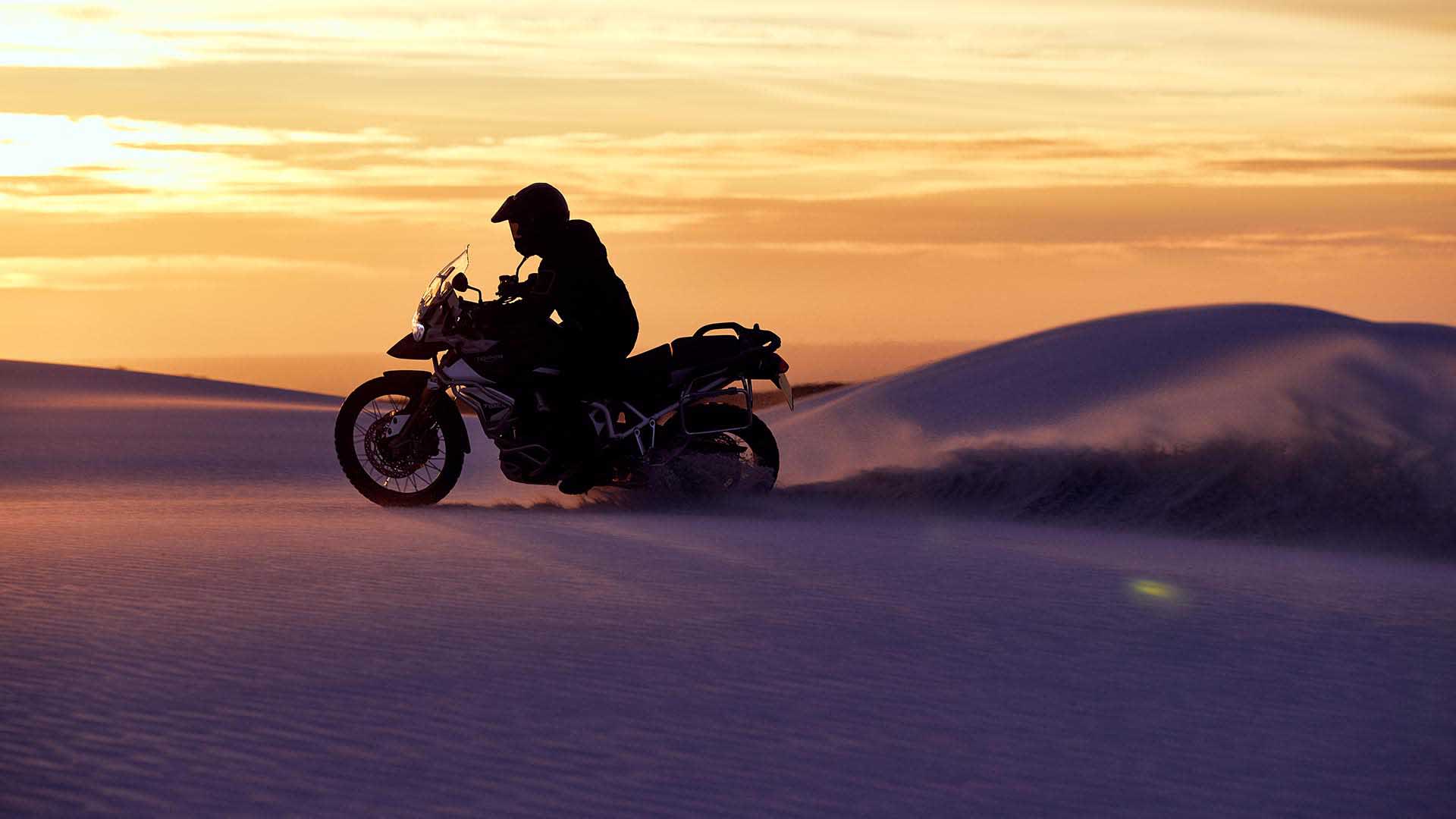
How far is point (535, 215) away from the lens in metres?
9.30

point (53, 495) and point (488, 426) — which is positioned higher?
point (488, 426)

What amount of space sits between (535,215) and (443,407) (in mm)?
1220

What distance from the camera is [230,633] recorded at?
218 inches

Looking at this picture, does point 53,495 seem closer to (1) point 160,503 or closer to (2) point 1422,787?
(1) point 160,503

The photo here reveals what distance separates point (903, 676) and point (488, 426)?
195 inches

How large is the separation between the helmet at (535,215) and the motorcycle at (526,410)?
28 cm

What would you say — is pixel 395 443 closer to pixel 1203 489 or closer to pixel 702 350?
pixel 702 350

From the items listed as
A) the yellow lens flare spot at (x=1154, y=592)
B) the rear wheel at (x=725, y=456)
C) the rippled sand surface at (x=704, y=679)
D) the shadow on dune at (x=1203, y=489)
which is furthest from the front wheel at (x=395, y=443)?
the yellow lens flare spot at (x=1154, y=592)

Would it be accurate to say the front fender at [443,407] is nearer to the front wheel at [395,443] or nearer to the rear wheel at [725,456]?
the front wheel at [395,443]

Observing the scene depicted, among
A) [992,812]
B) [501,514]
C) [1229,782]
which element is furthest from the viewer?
[501,514]

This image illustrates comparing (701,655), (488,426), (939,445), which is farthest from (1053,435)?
(701,655)

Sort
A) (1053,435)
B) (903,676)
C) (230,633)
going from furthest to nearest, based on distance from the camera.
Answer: (1053,435), (230,633), (903,676)

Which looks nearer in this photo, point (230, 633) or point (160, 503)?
point (230, 633)

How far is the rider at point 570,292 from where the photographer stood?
9.34 m
